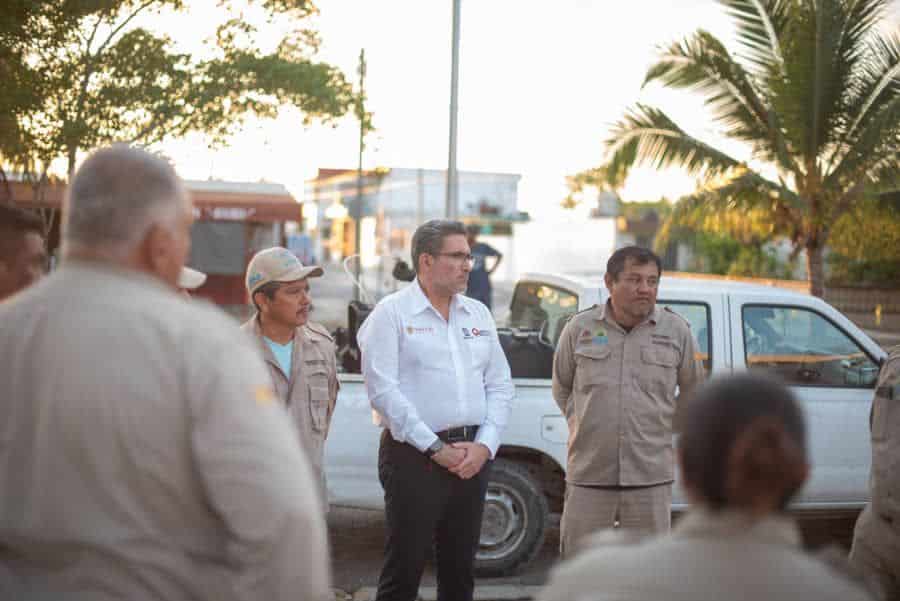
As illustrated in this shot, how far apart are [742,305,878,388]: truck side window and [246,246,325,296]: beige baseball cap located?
11.7ft

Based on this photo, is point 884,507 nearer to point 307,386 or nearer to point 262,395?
point 307,386

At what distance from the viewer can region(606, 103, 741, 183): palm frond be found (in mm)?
15180

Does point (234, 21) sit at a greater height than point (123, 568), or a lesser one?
greater

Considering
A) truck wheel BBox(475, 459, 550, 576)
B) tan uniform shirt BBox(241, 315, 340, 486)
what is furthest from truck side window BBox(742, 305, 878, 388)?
tan uniform shirt BBox(241, 315, 340, 486)

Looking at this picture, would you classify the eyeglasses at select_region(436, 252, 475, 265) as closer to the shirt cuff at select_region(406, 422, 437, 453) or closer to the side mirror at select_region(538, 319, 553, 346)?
the shirt cuff at select_region(406, 422, 437, 453)

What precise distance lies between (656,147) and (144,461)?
13.9m

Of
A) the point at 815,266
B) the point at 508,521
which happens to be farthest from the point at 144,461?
the point at 815,266

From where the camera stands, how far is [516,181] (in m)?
67.8

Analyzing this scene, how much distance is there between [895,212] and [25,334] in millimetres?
15571

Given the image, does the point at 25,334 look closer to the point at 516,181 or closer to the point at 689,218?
the point at 689,218

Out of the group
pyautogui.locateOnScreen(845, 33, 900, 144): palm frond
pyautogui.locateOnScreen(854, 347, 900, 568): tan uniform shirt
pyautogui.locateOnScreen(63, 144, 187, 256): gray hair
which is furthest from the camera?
pyautogui.locateOnScreen(845, 33, 900, 144): palm frond

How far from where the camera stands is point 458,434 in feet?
15.6

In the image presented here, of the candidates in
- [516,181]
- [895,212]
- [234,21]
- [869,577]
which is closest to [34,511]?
[869,577]

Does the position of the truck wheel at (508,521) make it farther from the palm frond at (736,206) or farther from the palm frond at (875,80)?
the palm frond at (875,80)
